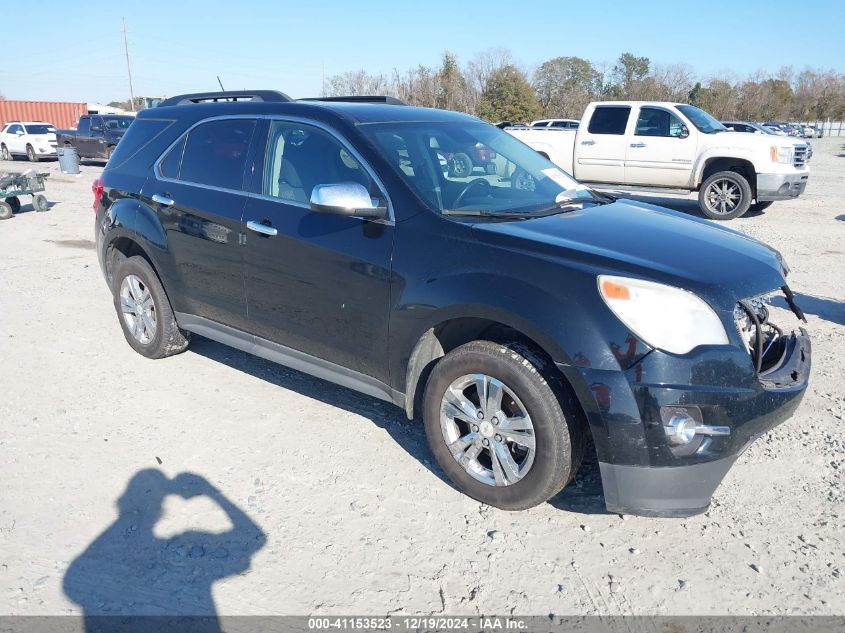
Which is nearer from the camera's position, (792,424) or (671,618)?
(671,618)

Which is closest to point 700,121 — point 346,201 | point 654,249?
point 654,249

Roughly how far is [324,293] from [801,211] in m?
12.5

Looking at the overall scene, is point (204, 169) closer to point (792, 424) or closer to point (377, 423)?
point (377, 423)

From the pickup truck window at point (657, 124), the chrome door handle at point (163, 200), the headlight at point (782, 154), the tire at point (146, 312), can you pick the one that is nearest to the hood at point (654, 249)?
the chrome door handle at point (163, 200)

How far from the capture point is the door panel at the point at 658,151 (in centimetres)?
1253

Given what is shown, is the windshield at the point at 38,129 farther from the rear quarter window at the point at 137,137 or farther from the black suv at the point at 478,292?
the black suv at the point at 478,292

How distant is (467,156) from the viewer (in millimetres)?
4125

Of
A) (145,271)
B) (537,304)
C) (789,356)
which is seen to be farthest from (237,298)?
(789,356)

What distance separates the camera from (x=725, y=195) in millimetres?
12219

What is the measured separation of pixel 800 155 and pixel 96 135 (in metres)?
22.6

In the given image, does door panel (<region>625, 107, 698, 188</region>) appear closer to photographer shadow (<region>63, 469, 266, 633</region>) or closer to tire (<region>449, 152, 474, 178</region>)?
tire (<region>449, 152, 474, 178</region>)

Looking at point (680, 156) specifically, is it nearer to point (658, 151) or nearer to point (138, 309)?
point (658, 151)

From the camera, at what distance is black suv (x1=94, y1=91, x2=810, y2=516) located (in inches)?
113

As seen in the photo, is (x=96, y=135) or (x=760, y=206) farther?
(x=96, y=135)
